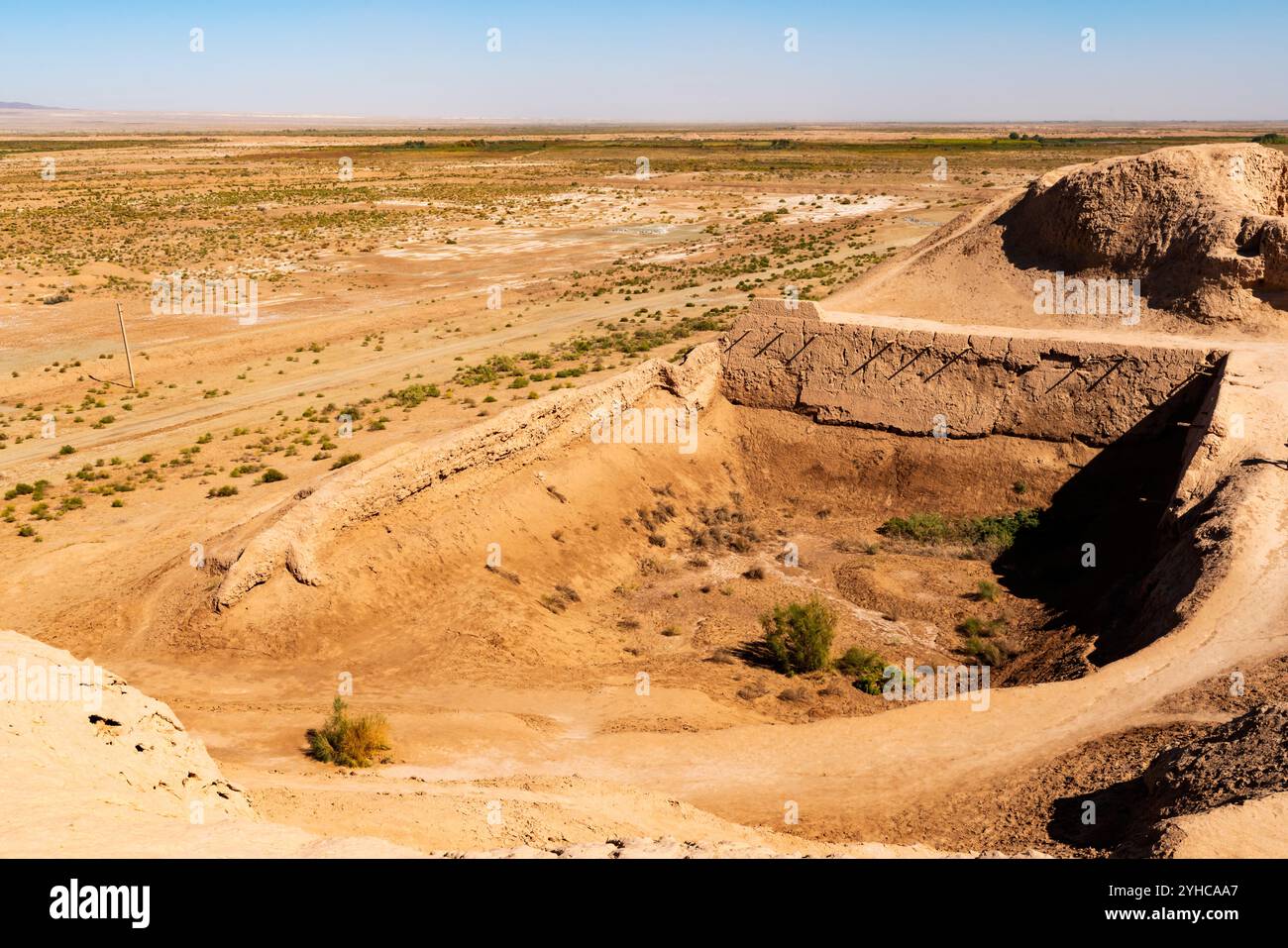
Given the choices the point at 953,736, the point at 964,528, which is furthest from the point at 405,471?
the point at 964,528

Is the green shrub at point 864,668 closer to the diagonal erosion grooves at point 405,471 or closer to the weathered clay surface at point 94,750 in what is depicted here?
the diagonal erosion grooves at point 405,471

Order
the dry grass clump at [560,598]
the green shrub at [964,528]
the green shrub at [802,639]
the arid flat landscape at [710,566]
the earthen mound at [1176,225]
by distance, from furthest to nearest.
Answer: the earthen mound at [1176,225], the green shrub at [964,528], the dry grass clump at [560,598], the green shrub at [802,639], the arid flat landscape at [710,566]

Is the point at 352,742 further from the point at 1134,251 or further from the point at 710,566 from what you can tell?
the point at 1134,251

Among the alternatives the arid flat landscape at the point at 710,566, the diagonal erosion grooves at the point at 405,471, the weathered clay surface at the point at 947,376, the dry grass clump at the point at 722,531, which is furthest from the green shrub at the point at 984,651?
the diagonal erosion grooves at the point at 405,471

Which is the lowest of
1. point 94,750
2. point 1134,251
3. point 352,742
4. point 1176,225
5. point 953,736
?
point 953,736

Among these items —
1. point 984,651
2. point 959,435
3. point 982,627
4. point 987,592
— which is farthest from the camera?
point 959,435

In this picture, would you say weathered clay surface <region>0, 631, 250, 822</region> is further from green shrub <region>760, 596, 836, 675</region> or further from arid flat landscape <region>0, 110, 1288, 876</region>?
green shrub <region>760, 596, 836, 675</region>

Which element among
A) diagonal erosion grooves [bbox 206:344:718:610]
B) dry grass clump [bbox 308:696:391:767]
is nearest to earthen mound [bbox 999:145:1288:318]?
diagonal erosion grooves [bbox 206:344:718:610]
